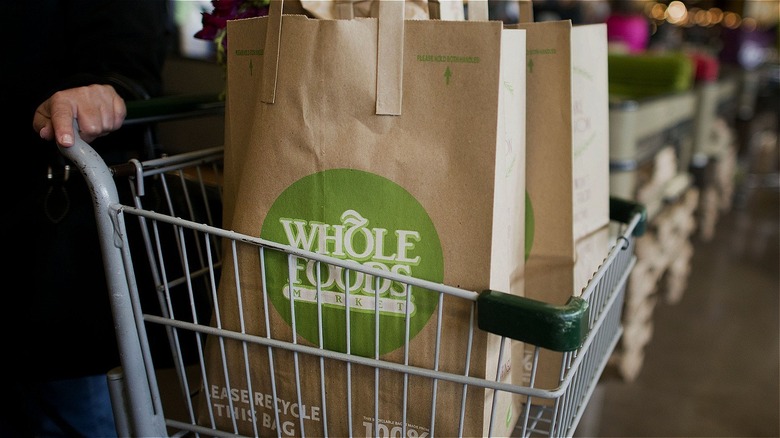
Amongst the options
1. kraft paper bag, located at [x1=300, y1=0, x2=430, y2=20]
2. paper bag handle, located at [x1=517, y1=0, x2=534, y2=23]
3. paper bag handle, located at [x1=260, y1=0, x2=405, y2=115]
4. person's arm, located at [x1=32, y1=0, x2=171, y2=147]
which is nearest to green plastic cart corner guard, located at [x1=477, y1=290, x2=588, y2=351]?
paper bag handle, located at [x1=260, y1=0, x2=405, y2=115]

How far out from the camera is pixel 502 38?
67cm

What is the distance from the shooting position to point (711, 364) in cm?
241

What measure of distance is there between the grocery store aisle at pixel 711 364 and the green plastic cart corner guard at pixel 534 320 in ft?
4.47

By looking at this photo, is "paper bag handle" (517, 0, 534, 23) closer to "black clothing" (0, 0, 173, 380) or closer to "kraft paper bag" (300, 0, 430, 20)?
"kraft paper bag" (300, 0, 430, 20)

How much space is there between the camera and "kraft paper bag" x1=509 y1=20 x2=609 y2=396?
2.90 ft

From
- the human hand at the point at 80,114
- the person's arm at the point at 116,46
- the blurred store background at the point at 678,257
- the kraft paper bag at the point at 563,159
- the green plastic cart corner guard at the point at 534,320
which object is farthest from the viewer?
the blurred store background at the point at 678,257

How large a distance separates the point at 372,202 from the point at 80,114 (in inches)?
14.7

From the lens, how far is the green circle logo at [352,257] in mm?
711

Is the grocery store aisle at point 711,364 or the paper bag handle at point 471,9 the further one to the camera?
the grocery store aisle at point 711,364

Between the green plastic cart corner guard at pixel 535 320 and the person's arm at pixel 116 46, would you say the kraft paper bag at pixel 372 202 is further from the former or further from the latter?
the person's arm at pixel 116 46

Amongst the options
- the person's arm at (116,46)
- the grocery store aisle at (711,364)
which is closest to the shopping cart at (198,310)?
the person's arm at (116,46)

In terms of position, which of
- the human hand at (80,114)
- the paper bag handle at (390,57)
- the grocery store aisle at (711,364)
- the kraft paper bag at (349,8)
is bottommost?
the grocery store aisle at (711,364)

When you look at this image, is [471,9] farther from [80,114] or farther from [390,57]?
[80,114]

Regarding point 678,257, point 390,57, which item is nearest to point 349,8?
point 390,57
